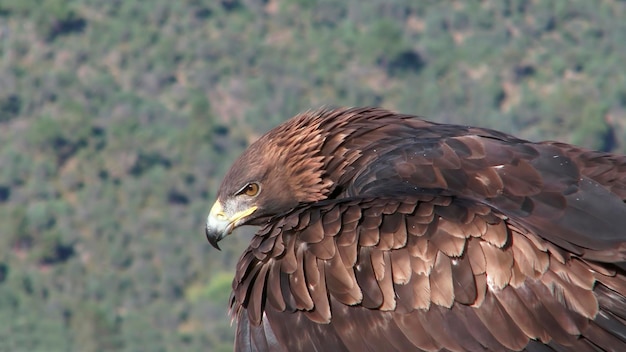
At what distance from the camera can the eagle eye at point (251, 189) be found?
591 centimetres

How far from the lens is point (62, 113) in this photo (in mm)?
34062

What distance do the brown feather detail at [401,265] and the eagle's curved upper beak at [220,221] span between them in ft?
4.90

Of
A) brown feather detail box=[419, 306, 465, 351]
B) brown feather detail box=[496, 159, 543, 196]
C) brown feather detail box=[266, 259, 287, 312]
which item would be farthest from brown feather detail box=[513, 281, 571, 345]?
brown feather detail box=[266, 259, 287, 312]

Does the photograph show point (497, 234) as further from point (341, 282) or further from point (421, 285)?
point (341, 282)

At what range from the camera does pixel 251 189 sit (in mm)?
5926

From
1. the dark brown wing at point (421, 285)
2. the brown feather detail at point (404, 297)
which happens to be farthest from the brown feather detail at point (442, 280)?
the brown feather detail at point (404, 297)

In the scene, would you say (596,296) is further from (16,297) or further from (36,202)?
(36,202)

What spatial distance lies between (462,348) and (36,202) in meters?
28.0

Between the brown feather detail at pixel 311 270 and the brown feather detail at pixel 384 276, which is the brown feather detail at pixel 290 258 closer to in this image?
the brown feather detail at pixel 311 270

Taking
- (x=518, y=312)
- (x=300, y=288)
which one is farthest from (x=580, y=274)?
(x=300, y=288)

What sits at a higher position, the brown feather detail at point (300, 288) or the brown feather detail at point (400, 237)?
the brown feather detail at point (400, 237)

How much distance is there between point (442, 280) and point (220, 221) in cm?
174

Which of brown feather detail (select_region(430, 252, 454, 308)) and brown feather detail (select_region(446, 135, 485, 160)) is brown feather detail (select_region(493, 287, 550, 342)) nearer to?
brown feather detail (select_region(430, 252, 454, 308))

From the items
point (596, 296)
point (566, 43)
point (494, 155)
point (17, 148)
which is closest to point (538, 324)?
point (596, 296)
